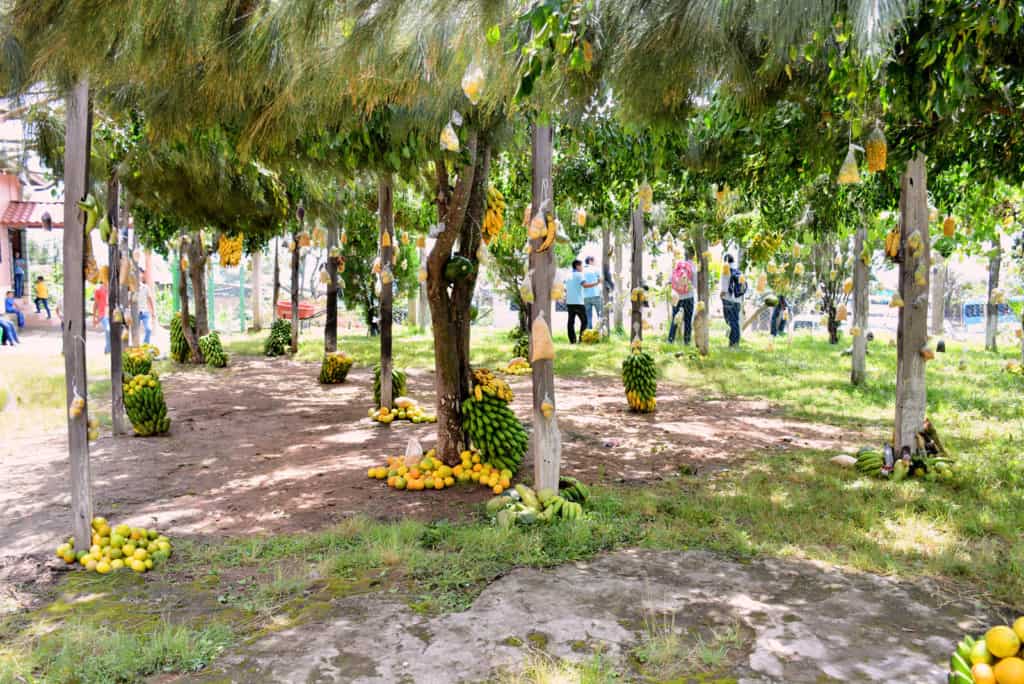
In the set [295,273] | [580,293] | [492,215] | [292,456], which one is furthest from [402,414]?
[580,293]

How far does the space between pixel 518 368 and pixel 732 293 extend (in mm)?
5149

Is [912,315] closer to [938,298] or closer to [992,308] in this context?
[992,308]

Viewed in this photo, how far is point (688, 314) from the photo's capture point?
46.1 ft

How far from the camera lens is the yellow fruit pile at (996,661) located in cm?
159

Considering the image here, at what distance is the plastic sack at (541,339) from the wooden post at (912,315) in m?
2.63

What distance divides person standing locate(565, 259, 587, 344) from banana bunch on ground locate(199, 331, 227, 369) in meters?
6.00

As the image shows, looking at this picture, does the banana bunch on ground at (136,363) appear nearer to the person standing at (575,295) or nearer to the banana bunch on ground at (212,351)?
the banana bunch on ground at (212,351)

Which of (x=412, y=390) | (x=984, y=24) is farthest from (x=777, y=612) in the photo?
(x=412, y=390)

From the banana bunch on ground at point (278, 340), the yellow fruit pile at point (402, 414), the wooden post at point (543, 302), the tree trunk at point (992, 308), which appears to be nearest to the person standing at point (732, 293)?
the tree trunk at point (992, 308)

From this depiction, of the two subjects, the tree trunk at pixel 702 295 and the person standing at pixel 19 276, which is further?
the person standing at pixel 19 276

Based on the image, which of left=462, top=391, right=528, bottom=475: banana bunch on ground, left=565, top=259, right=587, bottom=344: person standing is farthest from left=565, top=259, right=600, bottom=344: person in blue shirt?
left=462, top=391, right=528, bottom=475: banana bunch on ground

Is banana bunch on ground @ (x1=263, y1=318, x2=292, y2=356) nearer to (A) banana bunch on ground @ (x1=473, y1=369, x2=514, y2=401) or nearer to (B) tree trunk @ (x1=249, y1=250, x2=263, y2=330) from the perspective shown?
(B) tree trunk @ (x1=249, y1=250, x2=263, y2=330)

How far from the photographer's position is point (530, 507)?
4.11 meters

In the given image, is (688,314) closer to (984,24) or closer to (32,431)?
(32,431)
